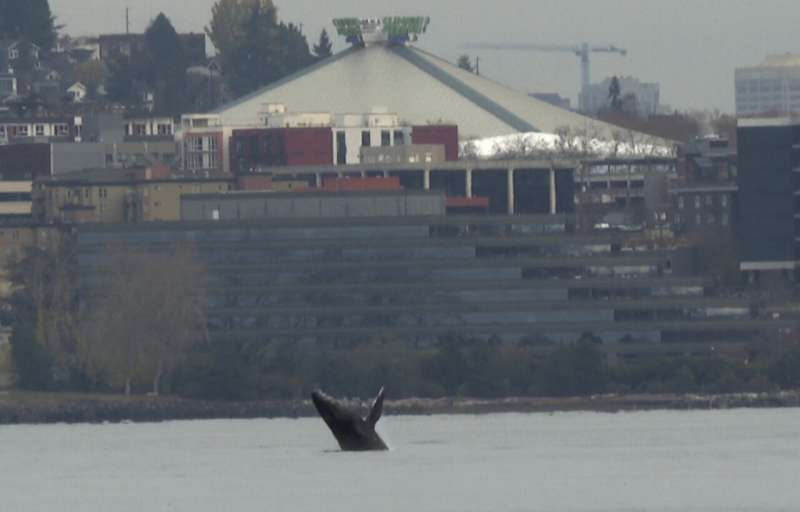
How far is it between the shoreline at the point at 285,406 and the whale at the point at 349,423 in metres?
33.7

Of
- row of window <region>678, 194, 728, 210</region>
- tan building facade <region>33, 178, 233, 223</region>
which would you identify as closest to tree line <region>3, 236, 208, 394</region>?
tan building facade <region>33, 178, 233, 223</region>

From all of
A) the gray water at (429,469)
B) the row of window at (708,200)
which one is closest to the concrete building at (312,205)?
the row of window at (708,200)

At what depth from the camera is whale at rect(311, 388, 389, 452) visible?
249 feet

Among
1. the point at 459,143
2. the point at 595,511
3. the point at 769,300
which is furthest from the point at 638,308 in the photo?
the point at 595,511

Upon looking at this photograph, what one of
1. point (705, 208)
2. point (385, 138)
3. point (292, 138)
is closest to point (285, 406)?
point (705, 208)

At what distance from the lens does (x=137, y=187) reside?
15875 centimetres

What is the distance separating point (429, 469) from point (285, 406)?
42.4 metres

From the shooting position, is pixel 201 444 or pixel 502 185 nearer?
pixel 201 444

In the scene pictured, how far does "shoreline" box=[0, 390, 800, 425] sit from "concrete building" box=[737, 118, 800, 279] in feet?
106

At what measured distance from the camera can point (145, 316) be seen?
417 ft

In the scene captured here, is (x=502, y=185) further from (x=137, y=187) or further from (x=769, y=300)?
(x=769, y=300)

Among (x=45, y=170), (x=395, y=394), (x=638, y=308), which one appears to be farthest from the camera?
(x=45, y=170)

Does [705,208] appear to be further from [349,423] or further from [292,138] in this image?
[349,423]

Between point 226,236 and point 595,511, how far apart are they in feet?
256
